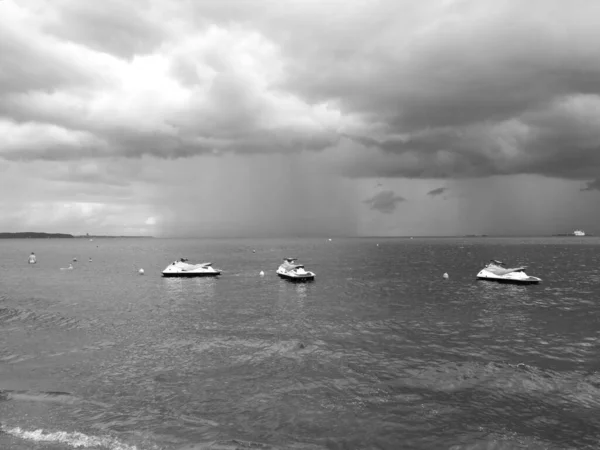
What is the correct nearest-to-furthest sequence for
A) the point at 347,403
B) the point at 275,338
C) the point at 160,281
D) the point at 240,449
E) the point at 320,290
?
the point at 240,449
the point at 347,403
the point at 275,338
the point at 320,290
the point at 160,281

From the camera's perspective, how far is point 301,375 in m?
28.7

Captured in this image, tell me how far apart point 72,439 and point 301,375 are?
48.4ft

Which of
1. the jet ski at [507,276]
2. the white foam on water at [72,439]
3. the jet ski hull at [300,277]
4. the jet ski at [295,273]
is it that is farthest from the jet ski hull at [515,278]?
the white foam on water at [72,439]

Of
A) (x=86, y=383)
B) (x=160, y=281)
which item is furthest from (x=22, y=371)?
(x=160, y=281)

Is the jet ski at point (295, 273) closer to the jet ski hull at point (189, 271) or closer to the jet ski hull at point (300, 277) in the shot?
the jet ski hull at point (300, 277)

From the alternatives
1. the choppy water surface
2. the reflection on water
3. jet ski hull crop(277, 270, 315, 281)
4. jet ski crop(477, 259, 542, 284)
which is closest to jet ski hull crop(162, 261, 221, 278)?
the reflection on water

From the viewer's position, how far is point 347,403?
23875mm

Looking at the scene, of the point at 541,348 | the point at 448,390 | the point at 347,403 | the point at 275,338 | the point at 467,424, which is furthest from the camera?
the point at 275,338

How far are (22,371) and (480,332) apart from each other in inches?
1668

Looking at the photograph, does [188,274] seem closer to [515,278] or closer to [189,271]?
[189,271]

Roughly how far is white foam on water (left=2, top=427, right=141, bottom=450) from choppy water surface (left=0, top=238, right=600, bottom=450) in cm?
9

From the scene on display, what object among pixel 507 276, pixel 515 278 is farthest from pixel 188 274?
pixel 515 278

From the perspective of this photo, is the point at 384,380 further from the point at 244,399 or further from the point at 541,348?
the point at 541,348

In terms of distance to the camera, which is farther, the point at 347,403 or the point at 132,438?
the point at 347,403
